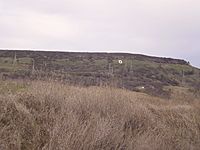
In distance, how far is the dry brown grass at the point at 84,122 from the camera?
905 cm

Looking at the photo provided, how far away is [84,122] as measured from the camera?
9.99m

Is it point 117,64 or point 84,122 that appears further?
point 117,64

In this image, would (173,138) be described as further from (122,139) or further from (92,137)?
(92,137)

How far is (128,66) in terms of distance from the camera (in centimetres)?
5694

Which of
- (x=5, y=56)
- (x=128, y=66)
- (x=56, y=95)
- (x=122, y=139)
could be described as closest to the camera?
(x=122, y=139)

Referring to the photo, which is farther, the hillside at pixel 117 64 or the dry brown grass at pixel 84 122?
the hillside at pixel 117 64

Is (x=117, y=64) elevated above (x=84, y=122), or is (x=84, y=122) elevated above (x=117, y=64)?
(x=84, y=122)

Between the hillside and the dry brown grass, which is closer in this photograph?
the dry brown grass

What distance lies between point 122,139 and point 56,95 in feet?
7.50

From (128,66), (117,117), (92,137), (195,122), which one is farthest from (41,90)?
(128,66)

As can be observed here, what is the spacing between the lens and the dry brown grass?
905 cm

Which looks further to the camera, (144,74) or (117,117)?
(144,74)

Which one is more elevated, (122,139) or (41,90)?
(41,90)

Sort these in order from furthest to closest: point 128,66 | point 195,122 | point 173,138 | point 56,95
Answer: point 128,66, point 195,122, point 173,138, point 56,95
